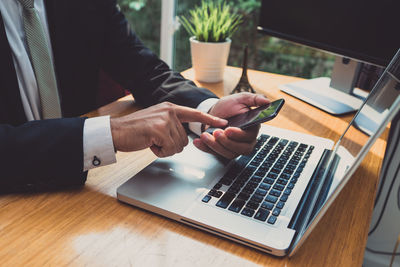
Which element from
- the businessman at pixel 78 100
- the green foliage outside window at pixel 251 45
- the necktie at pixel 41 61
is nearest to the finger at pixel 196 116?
the businessman at pixel 78 100

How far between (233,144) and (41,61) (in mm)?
591

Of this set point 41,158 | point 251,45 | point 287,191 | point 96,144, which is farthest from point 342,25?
point 251,45

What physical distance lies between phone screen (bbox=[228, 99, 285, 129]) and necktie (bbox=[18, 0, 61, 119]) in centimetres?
53

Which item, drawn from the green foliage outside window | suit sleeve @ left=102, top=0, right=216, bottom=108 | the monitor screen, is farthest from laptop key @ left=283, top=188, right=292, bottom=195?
the green foliage outside window

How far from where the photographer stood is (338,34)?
41.4 inches

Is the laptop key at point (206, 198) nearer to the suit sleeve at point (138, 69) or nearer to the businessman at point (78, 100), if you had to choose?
the businessman at point (78, 100)

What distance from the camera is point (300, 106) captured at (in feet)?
3.70

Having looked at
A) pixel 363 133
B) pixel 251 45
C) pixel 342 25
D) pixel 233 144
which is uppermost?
pixel 342 25

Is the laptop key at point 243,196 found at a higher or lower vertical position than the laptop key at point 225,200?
higher

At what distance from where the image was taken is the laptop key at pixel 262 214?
55 centimetres

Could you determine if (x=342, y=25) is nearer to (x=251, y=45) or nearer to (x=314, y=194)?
(x=314, y=194)

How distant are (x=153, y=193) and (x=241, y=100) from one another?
39cm

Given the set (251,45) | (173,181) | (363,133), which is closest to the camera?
(363,133)

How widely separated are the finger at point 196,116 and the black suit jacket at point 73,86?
8.3 inches
